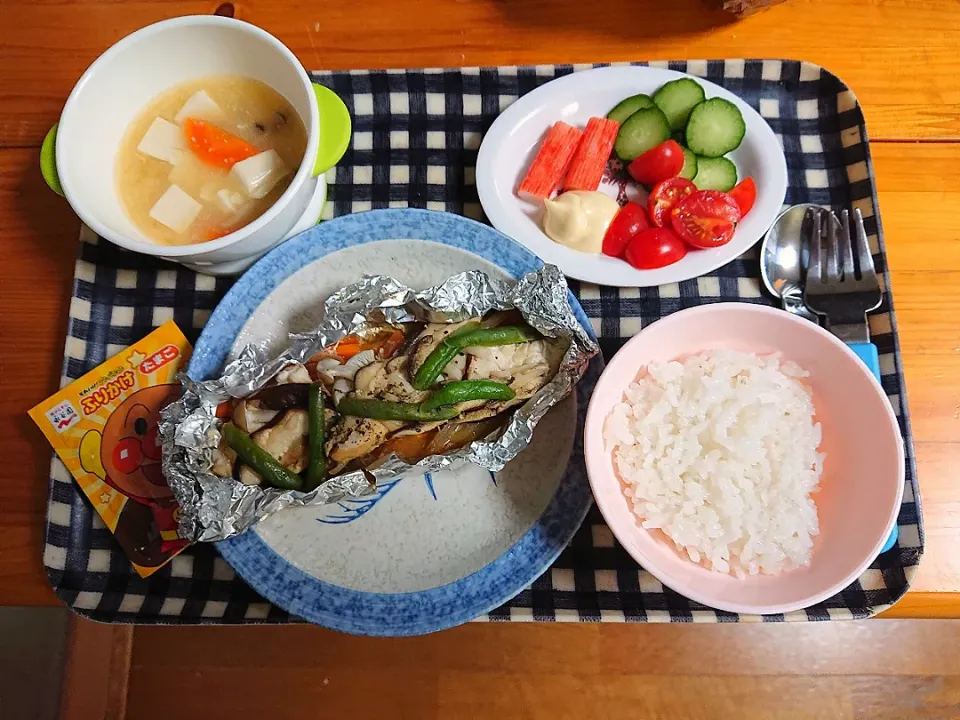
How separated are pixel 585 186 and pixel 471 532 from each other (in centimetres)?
82

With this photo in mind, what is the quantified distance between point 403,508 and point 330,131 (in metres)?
0.78

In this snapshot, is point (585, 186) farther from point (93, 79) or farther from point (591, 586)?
point (93, 79)

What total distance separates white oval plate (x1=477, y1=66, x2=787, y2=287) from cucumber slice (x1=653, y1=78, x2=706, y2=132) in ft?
0.09

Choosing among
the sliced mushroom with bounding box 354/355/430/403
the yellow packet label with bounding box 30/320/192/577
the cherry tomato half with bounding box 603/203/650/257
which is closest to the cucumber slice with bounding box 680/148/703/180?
the cherry tomato half with bounding box 603/203/650/257

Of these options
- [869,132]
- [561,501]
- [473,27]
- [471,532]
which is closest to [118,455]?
[471,532]

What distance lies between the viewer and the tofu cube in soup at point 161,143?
4.39 feet

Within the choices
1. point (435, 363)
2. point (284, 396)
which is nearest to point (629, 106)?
point (435, 363)

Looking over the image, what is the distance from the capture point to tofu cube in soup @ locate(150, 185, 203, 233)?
1.31 m

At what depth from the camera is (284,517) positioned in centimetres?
131

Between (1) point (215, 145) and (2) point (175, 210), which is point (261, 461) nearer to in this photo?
(2) point (175, 210)

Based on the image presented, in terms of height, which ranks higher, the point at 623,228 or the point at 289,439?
the point at 623,228

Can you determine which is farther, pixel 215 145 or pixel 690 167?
pixel 690 167

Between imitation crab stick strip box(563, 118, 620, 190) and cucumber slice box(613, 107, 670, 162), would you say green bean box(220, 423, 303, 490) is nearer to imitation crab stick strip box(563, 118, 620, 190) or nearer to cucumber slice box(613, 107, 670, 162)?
imitation crab stick strip box(563, 118, 620, 190)

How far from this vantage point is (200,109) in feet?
4.43
